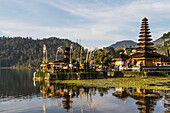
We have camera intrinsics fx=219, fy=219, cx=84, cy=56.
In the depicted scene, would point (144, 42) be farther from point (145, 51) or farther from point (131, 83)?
point (131, 83)

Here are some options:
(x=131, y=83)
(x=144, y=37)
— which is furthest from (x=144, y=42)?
(x=131, y=83)

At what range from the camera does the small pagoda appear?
3209 inches

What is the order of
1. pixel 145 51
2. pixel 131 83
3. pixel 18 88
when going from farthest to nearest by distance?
pixel 145 51 → pixel 18 88 → pixel 131 83

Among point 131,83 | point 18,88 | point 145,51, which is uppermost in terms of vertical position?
point 145,51

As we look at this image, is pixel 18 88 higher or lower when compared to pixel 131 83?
lower

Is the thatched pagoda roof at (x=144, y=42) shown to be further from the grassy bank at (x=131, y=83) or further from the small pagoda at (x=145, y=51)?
the grassy bank at (x=131, y=83)

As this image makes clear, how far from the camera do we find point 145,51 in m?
88.2

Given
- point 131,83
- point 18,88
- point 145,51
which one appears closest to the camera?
point 131,83

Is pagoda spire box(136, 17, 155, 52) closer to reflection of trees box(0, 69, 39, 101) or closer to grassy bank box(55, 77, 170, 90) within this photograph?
grassy bank box(55, 77, 170, 90)

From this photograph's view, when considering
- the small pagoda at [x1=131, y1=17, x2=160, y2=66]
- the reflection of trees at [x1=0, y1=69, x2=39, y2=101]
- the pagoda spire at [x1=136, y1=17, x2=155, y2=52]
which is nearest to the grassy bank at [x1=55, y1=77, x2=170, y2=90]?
the reflection of trees at [x1=0, y1=69, x2=39, y2=101]

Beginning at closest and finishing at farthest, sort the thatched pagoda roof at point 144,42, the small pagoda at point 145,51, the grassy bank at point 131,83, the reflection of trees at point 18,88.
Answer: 1. the reflection of trees at point 18,88
2. the grassy bank at point 131,83
3. the small pagoda at point 145,51
4. the thatched pagoda roof at point 144,42

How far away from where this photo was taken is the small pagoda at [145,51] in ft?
267

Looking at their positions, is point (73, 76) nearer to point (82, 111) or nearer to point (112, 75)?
point (112, 75)

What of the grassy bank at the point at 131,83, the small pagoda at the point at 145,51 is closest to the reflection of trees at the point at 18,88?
the grassy bank at the point at 131,83
